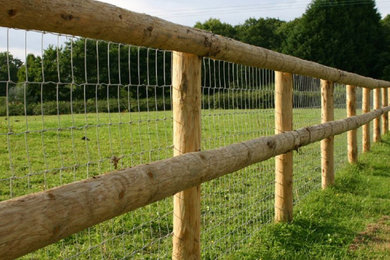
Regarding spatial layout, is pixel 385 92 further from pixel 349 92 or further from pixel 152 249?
pixel 152 249

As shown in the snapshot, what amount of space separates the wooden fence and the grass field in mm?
228

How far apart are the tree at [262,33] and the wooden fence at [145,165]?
52.8 meters

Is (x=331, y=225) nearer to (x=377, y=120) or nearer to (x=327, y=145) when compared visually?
(x=327, y=145)

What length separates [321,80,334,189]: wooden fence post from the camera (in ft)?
17.6

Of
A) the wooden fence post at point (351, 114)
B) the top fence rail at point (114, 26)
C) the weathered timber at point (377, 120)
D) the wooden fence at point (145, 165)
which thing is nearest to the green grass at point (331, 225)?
the wooden fence post at point (351, 114)

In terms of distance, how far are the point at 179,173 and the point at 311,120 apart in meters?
4.63

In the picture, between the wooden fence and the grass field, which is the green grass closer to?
the grass field

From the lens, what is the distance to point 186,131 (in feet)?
8.11

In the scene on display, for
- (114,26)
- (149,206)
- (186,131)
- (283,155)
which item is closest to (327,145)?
(283,155)

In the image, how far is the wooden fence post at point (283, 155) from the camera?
4027mm

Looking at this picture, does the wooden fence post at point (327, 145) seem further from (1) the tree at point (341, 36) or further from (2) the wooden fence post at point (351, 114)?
(1) the tree at point (341, 36)

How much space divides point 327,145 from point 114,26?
425 cm

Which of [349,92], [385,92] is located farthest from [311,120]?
[385,92]

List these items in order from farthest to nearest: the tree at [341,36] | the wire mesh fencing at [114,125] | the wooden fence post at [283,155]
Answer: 1. the tree at [341,36]
2. the wooden fence post at [283,155]
3. the wire mesh fencing at [114,125]
